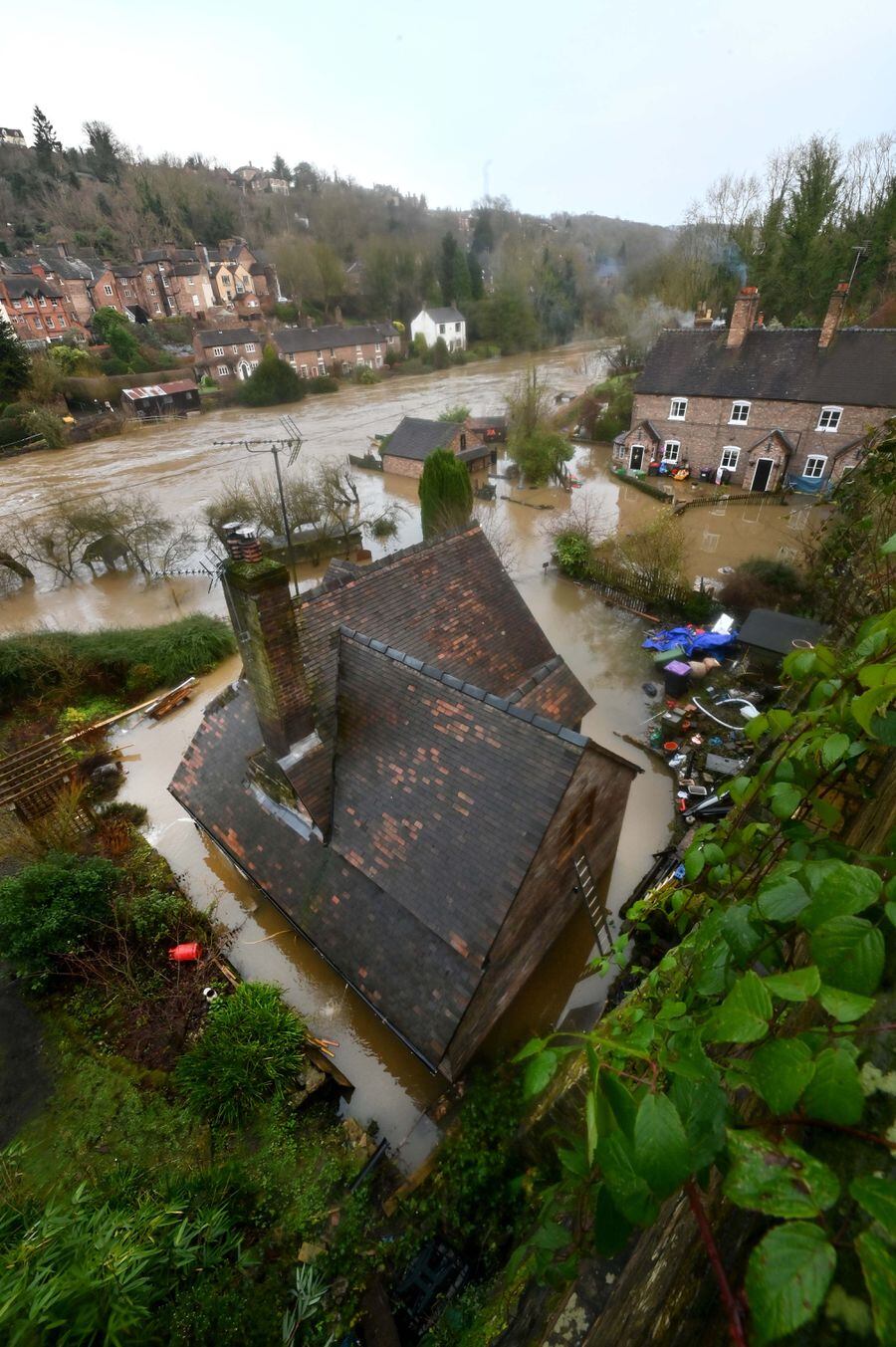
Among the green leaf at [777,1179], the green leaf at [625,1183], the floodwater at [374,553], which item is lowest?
the floodwater at [374,553]

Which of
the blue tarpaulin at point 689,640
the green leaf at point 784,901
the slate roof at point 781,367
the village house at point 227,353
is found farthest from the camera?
the village house at point 227,353

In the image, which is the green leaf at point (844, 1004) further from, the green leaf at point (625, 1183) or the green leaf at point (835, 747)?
the green leaf at point (835, 747)

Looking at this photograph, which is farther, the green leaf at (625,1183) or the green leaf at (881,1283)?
the green leaf at (625,1183)

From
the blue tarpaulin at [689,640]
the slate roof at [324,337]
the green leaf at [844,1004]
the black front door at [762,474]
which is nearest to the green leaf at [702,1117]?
the green leaf at [844,1004]

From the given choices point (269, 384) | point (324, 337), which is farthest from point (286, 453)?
point (324, 337)

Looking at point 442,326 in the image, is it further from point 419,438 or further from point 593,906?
point 593,906

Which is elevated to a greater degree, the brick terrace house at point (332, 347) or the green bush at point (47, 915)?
the brick terrace house at point (332, 347)

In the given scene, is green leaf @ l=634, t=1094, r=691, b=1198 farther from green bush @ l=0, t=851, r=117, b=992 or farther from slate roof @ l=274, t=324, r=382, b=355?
slate roof @ l=274, t=324, r=382, b=355
